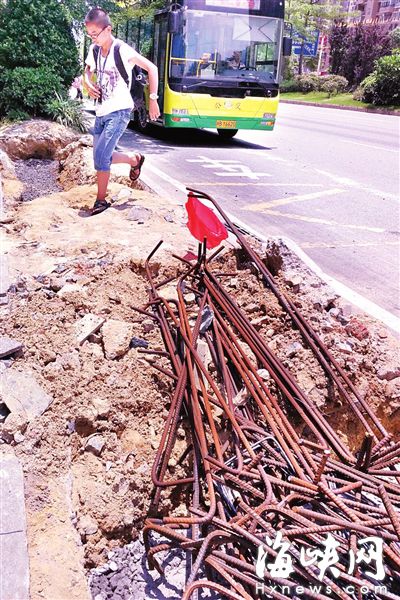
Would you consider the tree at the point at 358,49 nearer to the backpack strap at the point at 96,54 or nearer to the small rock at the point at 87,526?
the backpack strap at the point at 96,54

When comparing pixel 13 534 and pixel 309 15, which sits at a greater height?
pixel 309 15

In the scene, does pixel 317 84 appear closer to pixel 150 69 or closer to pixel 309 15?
pixel 309 15

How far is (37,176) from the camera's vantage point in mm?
8859

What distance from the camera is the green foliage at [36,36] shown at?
11.5 metres

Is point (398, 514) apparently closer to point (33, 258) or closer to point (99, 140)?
point (33, 258)

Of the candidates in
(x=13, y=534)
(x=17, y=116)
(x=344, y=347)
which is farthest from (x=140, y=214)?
(x=17, y=116)

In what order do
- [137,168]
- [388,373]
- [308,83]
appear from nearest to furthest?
[388,373]
[137,168]
[308,83]

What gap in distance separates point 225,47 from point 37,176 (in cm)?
615

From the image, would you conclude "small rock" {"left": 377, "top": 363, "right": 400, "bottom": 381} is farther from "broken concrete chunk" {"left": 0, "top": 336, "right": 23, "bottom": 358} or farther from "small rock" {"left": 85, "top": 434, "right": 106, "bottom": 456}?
→ "broken concrete chunk" {"left": 0, "top": 336, "right": 23, "bottom": 358}

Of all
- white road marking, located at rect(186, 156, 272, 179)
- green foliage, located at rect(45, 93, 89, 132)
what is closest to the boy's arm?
white road marking, located at rect(186, 156, 272, 179)

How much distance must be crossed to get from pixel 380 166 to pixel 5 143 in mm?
6893

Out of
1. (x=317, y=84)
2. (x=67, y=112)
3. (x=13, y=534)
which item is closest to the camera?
(x=13, y=534)

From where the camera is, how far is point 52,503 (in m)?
2.50

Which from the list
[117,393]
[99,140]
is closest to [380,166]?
[99,140]
